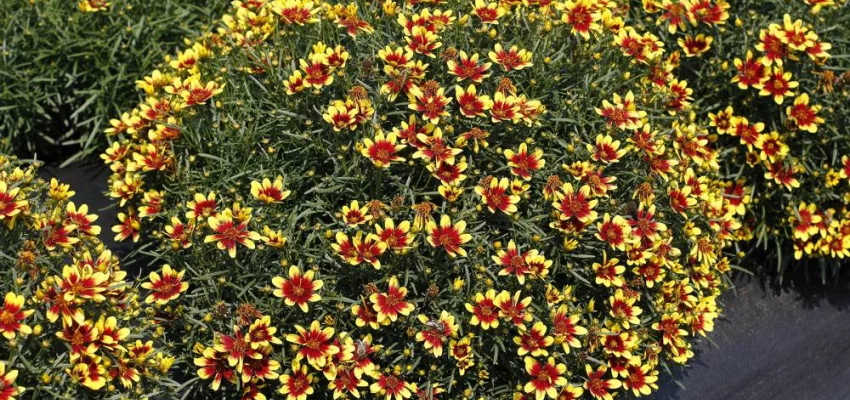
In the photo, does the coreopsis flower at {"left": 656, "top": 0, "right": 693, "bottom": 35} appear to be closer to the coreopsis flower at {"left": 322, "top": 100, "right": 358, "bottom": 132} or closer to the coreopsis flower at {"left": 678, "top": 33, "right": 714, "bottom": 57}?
the coreopsis flower at {"left": 678, "top": 33, "right": 714, "bottom": 57}

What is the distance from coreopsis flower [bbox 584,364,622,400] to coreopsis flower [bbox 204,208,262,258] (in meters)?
1.17

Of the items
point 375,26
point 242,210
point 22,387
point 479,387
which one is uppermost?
point 375,26

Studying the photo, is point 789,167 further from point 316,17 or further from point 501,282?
point 316,17

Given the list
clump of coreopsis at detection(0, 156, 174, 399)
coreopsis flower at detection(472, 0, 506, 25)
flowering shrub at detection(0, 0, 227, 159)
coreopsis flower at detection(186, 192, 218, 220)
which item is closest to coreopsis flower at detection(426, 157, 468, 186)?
coreopsis flower at detection(472, 0, 506, 25)

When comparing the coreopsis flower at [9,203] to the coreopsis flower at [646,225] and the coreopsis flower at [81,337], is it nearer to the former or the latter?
the coreopsis flower at [81,337]

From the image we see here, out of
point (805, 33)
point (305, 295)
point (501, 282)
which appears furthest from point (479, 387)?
point (805, 33)

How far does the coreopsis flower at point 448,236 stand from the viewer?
2930 mm

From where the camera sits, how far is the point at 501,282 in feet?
10.2

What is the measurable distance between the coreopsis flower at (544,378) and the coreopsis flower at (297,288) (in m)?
0.71

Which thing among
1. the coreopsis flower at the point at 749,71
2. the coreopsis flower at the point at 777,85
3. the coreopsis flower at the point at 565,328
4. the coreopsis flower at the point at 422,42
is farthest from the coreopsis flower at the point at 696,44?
the coreopsis flower at the point at 565,328

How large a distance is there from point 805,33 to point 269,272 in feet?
7.68

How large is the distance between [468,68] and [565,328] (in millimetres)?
947

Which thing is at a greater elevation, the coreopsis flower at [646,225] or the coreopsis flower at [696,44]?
the coreopsis flower at [696,44]

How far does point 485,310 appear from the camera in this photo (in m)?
2.96
